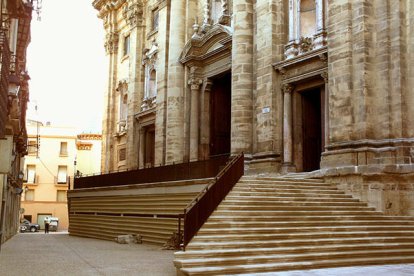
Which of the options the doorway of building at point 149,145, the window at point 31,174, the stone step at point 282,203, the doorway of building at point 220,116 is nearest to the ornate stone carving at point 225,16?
the doorway of building at point 220,116

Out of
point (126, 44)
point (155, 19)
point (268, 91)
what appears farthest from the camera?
point (126, 44)

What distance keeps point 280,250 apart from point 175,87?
659 inches

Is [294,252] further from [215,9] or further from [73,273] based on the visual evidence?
[215,9]

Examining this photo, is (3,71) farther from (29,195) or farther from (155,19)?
(29,195)

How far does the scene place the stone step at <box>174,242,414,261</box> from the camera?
38.4 ft

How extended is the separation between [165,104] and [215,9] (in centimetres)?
561

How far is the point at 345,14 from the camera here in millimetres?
18453

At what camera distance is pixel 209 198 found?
44.9 ft

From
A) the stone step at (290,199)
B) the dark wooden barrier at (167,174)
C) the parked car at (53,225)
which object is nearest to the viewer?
the stone step at (290,199)

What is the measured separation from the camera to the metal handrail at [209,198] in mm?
12359

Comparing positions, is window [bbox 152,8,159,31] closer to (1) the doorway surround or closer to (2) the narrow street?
(1) the doorway surround

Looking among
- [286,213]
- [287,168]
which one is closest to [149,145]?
[287,168]

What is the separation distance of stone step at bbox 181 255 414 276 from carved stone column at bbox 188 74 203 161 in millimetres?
14289

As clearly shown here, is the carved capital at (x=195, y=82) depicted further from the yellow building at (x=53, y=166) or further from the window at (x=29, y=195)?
the window at (x=29, y=195)
